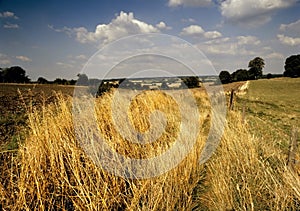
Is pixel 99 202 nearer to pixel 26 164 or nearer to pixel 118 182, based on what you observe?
pixel 118 182

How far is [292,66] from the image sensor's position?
71812mm

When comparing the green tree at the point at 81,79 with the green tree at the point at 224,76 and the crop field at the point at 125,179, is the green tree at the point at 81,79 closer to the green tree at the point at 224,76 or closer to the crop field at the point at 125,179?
the crop field at the point at 125,179

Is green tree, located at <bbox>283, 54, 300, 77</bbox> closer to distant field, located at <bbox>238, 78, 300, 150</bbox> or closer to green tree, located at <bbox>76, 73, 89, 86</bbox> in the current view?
distant field, located at <bbox>238, 78, 300, 150</bbox>

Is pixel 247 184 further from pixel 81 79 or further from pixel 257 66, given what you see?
pixel 257 66

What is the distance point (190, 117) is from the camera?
7348 mm

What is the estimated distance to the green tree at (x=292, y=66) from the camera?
69.6 m

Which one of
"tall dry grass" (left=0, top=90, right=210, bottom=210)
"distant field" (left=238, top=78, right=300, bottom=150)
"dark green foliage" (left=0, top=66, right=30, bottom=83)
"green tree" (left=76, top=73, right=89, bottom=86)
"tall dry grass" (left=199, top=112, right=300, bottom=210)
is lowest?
"distant field" (left=238, top=78, right=300, bottom=150)

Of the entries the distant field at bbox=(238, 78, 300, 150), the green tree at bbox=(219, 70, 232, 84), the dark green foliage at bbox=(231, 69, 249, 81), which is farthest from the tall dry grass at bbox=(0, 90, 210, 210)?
the dark green foliage at bbox=(231, 69, 249, 81)

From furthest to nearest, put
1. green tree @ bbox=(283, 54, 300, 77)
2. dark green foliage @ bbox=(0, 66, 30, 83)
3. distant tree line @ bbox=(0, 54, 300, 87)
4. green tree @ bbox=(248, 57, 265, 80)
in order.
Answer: green tree @ bbox=(248, 57, 265, 80) < green tree @ bbox=(283, 54, 300, 77) < dark green foliage @ bbox=(0, 66, 30, 83) < distant tree line @ bbox=(0, 54, 300, 87)

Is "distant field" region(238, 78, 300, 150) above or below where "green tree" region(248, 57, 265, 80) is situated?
below

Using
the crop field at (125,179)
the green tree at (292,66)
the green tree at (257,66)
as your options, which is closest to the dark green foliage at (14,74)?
the crop field at (125,179)

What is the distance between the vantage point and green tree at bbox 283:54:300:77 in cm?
6956

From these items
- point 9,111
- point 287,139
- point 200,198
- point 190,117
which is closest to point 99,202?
point 200,198

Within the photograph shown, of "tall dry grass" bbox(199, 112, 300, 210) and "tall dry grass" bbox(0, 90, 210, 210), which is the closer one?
"tall dry grass" bbox(0, 90, 210, 210)
